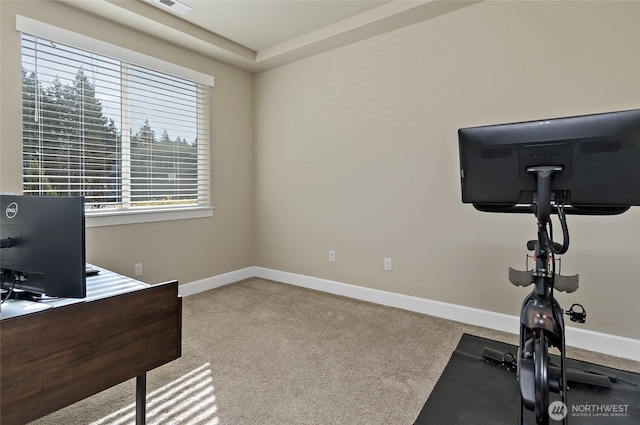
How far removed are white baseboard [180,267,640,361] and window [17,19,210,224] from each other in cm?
96

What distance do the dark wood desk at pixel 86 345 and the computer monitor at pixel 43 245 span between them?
0.34 ft

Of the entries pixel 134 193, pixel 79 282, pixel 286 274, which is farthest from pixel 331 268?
pixel 79 282

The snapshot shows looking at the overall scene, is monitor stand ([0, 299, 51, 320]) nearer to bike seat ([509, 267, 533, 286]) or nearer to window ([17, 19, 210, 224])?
window ([17, 19, 210, 224])

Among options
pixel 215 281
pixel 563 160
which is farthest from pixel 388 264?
pixel 563 160

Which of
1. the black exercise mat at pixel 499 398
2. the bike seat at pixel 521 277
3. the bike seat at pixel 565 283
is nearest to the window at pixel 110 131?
the black exercise mat at pixel 499 398

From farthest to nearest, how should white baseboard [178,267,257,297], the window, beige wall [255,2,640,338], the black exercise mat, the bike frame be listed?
white baseboard [178,267,257,297]
the window
beige wall [255,2,640,338]
the black exercise mat
the bike frame

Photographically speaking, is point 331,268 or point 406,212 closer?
point 406,212

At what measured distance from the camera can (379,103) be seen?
3232mm

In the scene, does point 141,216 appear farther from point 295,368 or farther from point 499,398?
point 499,398

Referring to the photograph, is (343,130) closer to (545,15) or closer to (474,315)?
(545,15)

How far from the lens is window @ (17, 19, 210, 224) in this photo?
2506 mm

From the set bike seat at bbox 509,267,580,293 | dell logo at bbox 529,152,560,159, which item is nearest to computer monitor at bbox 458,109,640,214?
dell logo at bbox 529,152,560,159

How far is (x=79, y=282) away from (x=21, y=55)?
2166 mm

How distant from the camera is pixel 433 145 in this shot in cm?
295
